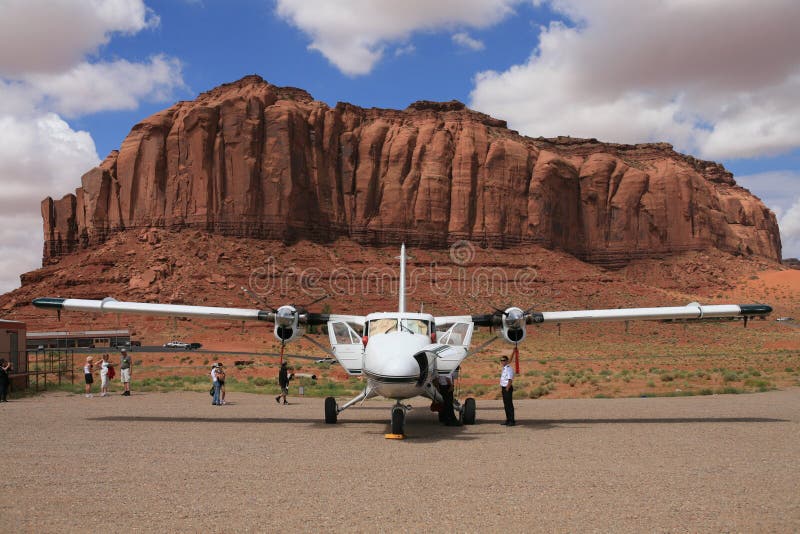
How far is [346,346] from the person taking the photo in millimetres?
17797

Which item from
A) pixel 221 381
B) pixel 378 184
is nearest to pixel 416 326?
pixel 221 381

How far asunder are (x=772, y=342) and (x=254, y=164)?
67.4 meters

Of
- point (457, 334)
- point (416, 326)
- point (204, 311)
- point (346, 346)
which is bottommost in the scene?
point (346, 346)

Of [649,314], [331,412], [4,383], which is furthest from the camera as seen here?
[4,383]

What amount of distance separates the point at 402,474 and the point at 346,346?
763 centimetres

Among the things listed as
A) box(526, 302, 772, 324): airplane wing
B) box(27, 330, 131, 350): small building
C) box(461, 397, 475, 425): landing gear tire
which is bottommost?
box(461, 397, 475, 425): landing gear tire

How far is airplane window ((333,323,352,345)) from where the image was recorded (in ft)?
59.7

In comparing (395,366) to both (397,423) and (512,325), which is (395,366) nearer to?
(397,423)

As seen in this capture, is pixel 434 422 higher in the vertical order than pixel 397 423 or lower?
lower

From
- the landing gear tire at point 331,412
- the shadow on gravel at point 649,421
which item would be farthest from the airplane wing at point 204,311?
the shadow on gravel at point 649,421

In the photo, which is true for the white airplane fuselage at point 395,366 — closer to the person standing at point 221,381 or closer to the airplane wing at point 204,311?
the airplane wing at point 204,311

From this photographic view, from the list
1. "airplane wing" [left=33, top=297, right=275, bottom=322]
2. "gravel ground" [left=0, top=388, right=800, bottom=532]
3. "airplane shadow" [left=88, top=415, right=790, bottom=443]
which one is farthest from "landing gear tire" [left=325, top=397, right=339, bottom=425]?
"airplane wing" [left=33, top=297, right=275, bottom=322]

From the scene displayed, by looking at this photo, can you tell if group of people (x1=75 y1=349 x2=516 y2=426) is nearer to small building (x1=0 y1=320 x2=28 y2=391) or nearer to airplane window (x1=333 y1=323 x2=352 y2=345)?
small building (x1=0 y1=320 x2=28 y2=391)

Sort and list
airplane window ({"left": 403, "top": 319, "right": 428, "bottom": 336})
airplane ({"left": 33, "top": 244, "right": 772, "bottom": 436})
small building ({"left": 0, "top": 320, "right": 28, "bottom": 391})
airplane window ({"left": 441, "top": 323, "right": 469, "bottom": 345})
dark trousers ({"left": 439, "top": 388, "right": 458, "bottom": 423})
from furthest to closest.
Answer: small building ({"left": 0, "top": 320, "right": 28, "bottom": 391}) < airplane window ({"left": 441, "top": 323, "right": 469, "bottom": 345}) < dark trousers ({"left": 439, "top": 388, "right": 458, "bottom": 423}) < airplane window ({"left": 403, "top": 319, "right": 428, "bottom": 336}) < airplane ({"left": 33, "top": 244, "right": 772, "bottom": 436})
